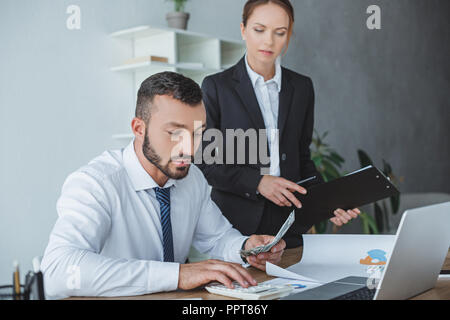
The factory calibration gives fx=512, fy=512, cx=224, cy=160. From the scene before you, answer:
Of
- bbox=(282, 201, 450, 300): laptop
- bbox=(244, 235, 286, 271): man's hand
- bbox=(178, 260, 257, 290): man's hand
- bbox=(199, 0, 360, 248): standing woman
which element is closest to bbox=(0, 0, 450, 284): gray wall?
bbox=(199, 0, 360, 248): standing woman

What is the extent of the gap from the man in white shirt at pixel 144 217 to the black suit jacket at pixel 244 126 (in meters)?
0.27

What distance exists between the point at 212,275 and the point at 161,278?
0.12 m

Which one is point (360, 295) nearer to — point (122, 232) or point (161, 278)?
point (161, 278)

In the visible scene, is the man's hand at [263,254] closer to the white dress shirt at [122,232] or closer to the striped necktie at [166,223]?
the white dress shirt at [122,232]

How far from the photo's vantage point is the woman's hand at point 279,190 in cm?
159

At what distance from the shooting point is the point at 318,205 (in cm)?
155

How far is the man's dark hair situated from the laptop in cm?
58

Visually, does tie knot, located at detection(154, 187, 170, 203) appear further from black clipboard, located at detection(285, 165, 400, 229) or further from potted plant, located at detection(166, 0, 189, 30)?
potted plant, located at detection(166, 0, 189, 30)

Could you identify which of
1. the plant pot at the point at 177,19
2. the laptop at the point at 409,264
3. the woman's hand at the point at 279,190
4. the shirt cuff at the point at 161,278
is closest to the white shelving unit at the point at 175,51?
the plant pot at the point at 177,19

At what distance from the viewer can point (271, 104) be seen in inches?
79.5

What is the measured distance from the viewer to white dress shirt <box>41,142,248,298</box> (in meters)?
1.12

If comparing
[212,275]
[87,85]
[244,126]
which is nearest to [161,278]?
[212,275]

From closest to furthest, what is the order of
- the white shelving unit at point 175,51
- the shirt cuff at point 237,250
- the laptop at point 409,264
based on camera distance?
1. the laptop at point 409,264
2. the shirt cuff at point 237,250
3. the white shelving unit at point 175,51
